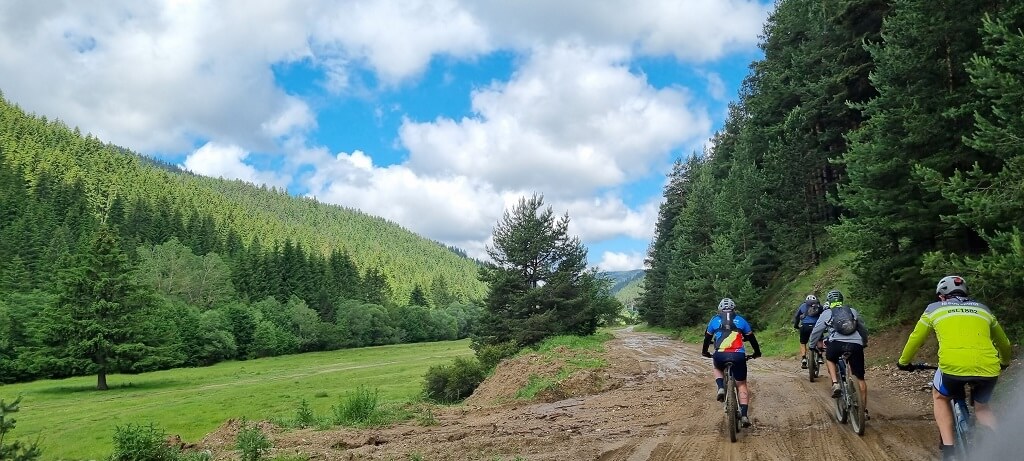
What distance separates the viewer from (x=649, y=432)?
966cm

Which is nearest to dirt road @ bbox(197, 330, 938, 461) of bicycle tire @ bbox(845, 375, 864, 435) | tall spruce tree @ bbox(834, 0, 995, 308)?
bicycle tire @ bbox(845, 375, 864, 435)

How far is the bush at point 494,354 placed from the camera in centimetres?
2914

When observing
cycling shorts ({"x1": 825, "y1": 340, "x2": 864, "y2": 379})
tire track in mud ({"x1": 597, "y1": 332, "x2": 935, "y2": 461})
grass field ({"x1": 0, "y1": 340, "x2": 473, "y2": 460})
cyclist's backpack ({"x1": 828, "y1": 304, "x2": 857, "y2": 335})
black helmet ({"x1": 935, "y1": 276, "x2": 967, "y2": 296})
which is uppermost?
black helmet ({"x1": 935, "y1": 276, "x2": 967, "y2": 296})

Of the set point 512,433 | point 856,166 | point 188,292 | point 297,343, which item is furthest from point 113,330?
point 856,166

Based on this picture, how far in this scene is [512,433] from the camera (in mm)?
10375

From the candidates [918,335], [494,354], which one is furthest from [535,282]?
[918,335]

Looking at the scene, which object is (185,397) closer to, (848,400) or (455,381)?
(455,381)

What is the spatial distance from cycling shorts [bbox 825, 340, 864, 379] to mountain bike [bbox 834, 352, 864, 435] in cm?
7

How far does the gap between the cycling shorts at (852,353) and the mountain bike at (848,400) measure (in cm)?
7

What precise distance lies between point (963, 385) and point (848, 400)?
3.14m

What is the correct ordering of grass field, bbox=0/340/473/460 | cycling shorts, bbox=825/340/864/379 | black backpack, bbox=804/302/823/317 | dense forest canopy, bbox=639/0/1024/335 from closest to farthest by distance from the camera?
cycling shorts, bbox=825/340/864/379, dense forest canopy, bbox=639/0/1024/335, black backpack, bbox=804/302/823/317, grass field, bbox=0/340/473/460

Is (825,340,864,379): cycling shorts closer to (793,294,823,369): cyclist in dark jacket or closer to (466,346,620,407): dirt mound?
(793,294,823,369): cyclist in dark jacket

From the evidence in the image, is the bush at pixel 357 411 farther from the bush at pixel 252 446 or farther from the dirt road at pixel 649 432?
the bush at pixel 252 446

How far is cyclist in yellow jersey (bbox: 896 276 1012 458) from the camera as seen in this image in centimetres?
566
